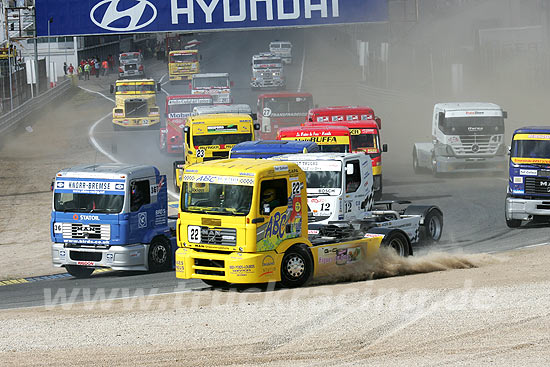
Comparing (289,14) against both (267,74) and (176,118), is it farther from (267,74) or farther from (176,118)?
(267,74)

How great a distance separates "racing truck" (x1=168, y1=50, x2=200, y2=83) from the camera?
71.4 meters

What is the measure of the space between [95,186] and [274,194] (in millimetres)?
4388

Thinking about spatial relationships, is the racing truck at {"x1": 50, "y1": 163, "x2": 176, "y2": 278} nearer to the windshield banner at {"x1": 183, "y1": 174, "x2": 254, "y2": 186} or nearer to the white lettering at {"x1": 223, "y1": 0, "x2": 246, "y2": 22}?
the windshield banner at {"x1": 183, "y1": 174, "x2": 254, "y2": 186}

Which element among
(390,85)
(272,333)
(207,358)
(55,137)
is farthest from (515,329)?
(390,85)

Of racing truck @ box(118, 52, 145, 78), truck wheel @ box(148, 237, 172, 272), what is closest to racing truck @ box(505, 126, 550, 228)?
truck wheel @ box(148, 237, 172, 272)

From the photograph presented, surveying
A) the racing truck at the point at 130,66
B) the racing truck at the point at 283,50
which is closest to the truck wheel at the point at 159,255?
the racing truck at the point at 130,66

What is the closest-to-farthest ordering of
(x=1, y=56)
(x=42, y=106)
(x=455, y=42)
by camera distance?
1. (x=42, y=106)
2. (x=1, y=56)
3. (x=455, y=42)

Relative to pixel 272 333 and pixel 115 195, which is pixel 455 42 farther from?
pixel 272 333

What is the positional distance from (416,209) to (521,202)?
318 centimetres

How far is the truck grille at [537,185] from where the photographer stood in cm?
2358

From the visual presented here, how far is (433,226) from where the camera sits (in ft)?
73.9

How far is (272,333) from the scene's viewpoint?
43.1 ft

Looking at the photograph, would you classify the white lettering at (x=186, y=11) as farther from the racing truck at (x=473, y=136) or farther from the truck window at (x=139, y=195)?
the truck window at (x=139, y=195)

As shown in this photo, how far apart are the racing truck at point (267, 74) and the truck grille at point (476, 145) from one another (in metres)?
33.6
